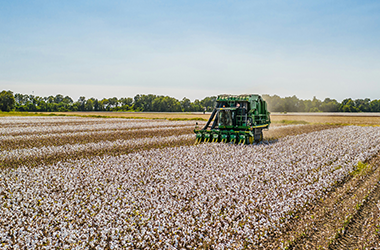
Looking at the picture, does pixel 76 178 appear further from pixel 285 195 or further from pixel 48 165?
pixel 285 195

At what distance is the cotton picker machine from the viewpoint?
16.5 metres

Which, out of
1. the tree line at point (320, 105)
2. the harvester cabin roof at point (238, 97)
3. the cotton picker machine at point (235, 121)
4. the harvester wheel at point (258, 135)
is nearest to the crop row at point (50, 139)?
the cotton picker machine at point (235, 121)

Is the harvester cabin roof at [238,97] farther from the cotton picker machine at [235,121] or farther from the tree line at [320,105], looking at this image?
the tree line at [320,105]

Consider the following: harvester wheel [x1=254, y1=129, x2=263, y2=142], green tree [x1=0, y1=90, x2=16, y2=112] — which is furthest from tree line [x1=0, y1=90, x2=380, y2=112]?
harvester wheel [x1=254, y1=129, x2=263, y2=142]

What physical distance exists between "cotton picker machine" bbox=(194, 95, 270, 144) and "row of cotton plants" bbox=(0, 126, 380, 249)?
391 centimetres

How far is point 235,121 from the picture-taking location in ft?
56.9

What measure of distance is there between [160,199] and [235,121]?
427 inches

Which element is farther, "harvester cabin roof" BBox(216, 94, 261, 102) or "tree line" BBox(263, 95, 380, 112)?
"tree line" BBox(263, 95, 380, 112)

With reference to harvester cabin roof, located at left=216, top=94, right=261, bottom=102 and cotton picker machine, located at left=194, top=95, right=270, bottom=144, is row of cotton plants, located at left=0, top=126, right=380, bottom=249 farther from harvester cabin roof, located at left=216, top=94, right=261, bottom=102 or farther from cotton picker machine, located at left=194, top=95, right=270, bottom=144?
harvester cabin roof, located at left=216, top=94, right=261, bottom=102

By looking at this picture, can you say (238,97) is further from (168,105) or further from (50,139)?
(168,105)

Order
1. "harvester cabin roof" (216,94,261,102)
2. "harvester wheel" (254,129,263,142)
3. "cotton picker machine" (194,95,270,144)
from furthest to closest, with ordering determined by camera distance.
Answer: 1. "harvester wheel" (254,129,263,142)
2. "harvester cabin roof" (216,94,261,102)
3. "cotton picker machine" (194,95,270,144)

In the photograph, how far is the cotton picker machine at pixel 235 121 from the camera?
1655 centimetres

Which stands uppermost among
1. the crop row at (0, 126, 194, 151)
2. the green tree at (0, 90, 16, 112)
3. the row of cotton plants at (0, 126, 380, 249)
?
the green tree at (0, 90, 16, 112)

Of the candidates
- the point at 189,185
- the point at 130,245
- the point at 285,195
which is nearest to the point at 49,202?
the point at 130,245
